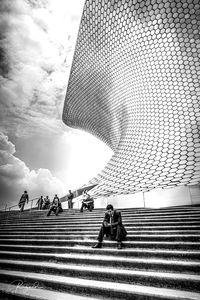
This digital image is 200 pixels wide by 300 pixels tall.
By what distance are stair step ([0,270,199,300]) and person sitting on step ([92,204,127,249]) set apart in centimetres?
82

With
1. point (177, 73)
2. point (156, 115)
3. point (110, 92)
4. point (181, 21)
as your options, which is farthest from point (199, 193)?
point (110, 92)

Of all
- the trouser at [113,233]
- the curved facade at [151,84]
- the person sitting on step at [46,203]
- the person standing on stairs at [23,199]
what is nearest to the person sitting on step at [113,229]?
the trouser at [113,233]

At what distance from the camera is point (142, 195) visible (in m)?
5.79

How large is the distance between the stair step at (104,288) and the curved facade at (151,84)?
18.3 feet

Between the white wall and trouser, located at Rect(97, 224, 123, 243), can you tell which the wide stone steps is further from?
the white wall

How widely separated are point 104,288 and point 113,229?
1.24 metres

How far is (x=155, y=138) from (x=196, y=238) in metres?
6.87

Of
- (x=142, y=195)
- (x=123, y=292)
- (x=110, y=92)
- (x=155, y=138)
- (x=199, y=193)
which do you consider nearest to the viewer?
(x=123, y=292)

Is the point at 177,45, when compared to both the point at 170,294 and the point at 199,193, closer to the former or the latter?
the point at 199,193

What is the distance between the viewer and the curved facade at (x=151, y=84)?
8.27m

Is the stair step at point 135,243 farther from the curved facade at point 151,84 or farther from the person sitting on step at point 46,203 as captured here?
the person sitting on step at point 46,203

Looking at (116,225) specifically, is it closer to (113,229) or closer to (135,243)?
(113,229)

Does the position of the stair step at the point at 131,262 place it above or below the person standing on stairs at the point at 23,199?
below

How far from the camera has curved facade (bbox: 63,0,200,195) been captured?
8273 mm
